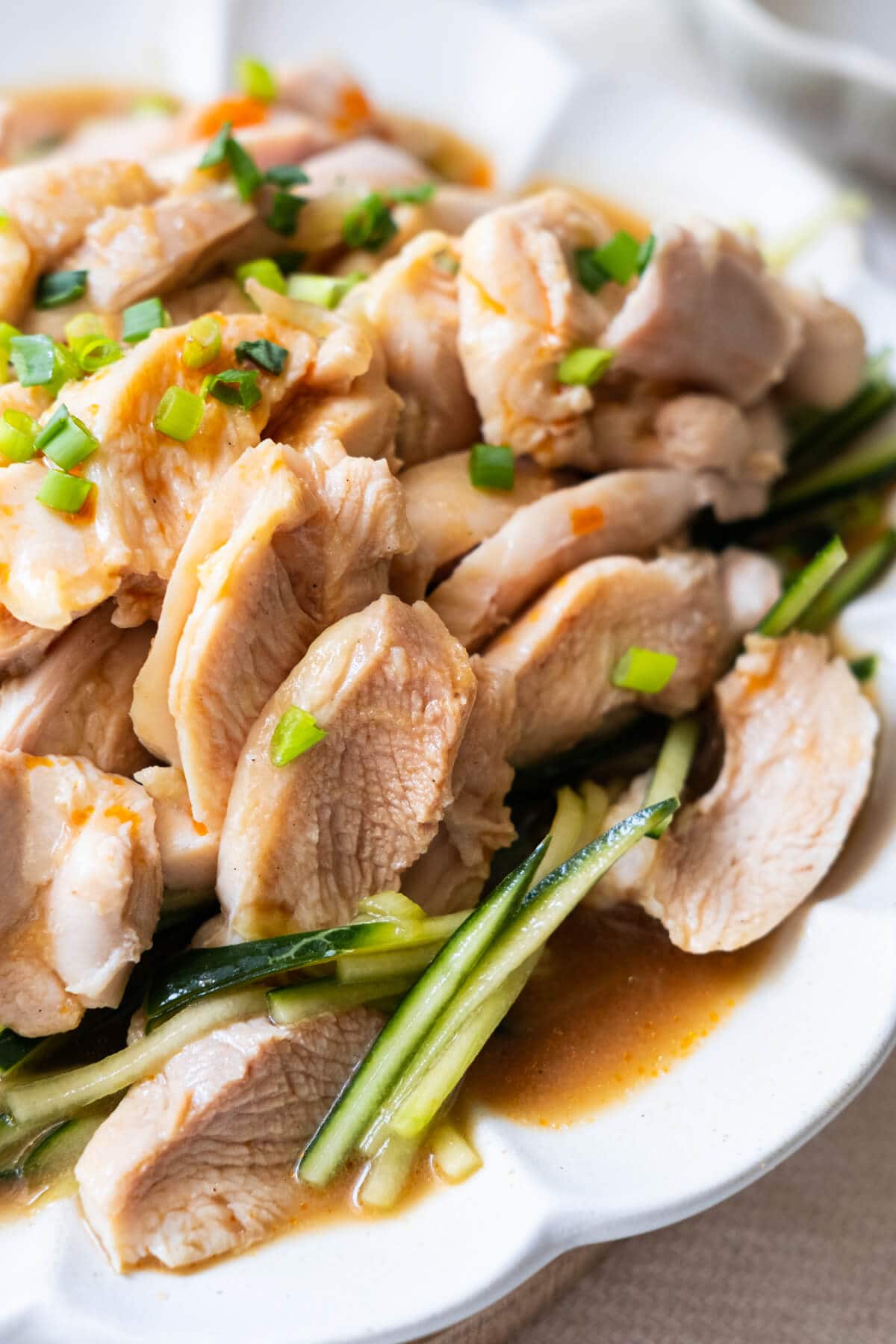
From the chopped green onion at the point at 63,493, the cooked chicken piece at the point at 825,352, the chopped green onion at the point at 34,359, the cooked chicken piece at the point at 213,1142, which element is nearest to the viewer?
the cooked chicken piece at the point at 213,1142

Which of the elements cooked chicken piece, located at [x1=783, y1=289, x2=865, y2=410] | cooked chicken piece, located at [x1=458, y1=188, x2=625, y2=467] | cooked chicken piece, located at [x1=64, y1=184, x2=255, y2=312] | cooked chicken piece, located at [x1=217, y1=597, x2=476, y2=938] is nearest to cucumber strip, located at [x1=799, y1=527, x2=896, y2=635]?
cooked chicken piece, located at [x1=783, y1=289, x2=865, y2=410]

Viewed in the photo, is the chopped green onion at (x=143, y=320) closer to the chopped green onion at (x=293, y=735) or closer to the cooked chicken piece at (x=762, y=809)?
the chopped green onion at (x=293, y=735)

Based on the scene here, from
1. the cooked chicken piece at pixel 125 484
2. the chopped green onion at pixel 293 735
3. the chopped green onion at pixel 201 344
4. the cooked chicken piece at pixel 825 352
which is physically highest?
the cooked chicken piece at pixel 825 352

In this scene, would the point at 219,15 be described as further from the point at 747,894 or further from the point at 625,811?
the point at 747,894

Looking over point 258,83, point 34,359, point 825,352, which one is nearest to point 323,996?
point 34,359

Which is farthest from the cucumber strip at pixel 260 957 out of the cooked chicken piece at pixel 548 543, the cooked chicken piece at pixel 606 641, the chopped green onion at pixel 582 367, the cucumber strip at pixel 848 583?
the cucumber strip at pixel 848 583

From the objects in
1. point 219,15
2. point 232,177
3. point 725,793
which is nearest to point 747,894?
point 725,793

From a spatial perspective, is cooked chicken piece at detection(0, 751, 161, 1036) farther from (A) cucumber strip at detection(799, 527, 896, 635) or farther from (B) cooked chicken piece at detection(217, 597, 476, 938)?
(A) cucumber strip at detection(799, 527, 896, 635)
